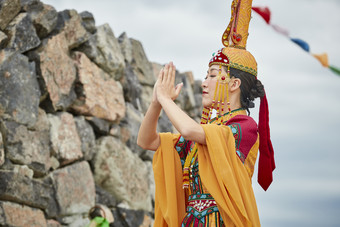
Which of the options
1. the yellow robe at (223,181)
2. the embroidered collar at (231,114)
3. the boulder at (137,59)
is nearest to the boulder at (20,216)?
the yellow robe at (223,181)

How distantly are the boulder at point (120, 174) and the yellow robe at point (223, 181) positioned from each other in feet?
12.8

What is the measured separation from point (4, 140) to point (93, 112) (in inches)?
69.7

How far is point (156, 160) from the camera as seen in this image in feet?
10.2

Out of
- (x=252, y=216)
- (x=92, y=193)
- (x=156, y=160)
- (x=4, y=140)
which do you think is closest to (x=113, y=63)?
(x=92, y=193)

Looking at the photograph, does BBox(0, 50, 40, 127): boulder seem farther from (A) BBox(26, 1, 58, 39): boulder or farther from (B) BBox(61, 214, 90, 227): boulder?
(B) BBox(61, 214, 90, 227): boulder

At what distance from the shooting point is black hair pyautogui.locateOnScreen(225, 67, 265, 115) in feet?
10.1

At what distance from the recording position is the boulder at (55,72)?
19.7 feet

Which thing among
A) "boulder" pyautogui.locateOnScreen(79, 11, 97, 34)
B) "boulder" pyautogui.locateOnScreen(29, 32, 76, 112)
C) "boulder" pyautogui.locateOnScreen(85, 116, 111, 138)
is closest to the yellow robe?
"boulder" pyautogui.locateOnScreen(29, 32, 76, 112)

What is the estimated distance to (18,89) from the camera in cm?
549

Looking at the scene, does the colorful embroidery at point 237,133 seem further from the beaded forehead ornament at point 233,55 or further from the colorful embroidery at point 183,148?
the colorful embroidery at point 183,148

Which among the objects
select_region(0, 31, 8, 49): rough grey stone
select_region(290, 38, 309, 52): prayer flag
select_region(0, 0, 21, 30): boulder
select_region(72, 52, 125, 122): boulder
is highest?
select_region(0, 0, 21, 30): boulder

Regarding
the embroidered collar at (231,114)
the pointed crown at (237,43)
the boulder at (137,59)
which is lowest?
the embroidered collar at (231,114)

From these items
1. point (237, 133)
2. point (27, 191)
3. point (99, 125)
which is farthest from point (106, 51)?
point (237, 133)

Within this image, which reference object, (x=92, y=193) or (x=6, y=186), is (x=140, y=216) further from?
(x=6, y=186)
